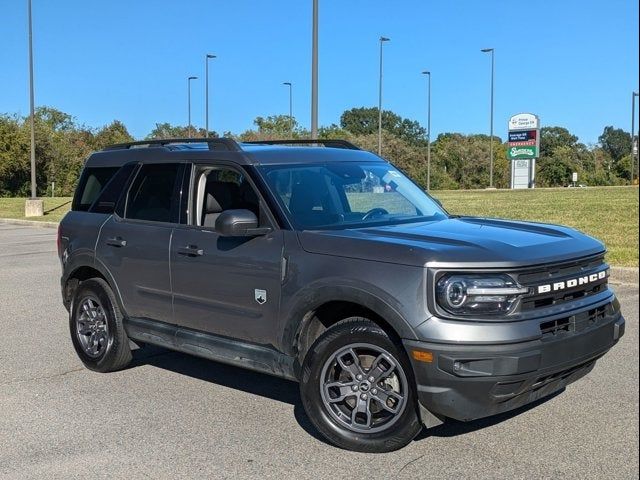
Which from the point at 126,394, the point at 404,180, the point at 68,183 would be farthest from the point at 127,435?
the point at 68,183

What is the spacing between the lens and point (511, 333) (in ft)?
11.8

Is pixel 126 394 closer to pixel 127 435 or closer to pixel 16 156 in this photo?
pixel 127 435

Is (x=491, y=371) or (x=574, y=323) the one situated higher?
(x=574, y=323)

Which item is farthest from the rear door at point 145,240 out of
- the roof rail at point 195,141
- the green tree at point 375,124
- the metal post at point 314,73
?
the green tree at point 375,124

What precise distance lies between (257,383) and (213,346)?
2.74 feet

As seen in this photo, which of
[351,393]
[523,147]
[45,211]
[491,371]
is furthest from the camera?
[523,147]

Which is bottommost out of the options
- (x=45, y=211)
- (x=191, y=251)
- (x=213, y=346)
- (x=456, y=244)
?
(x=213, y=346)

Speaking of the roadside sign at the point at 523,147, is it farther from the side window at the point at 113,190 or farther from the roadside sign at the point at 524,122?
the side window at the point at 113,190

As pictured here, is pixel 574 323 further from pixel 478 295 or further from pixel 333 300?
pixel 333 300

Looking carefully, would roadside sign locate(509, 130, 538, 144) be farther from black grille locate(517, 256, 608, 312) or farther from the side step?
black grille locate(517, 256, 608, 312)

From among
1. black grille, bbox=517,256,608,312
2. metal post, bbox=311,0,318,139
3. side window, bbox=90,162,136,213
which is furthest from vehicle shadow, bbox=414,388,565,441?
metal post, bbox=311,0,318,139

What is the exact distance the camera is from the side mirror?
4.46 meters

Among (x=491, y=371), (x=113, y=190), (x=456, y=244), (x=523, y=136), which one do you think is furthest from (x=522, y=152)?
(x=491, y=371)

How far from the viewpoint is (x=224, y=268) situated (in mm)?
4699
